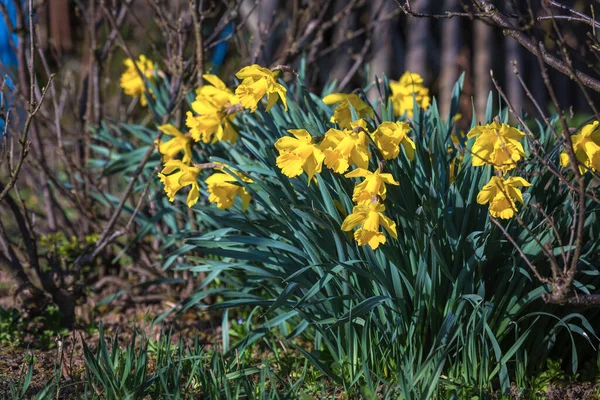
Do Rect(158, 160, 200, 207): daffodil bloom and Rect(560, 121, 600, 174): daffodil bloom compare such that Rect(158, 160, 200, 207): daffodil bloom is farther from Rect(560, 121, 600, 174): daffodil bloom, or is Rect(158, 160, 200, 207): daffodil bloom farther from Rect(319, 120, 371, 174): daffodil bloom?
Rect(560, 121, 600, 174): daffodil bloom

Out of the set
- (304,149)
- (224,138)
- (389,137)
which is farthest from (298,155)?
(224,138)

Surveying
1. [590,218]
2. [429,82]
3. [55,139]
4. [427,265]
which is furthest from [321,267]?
[429,82]

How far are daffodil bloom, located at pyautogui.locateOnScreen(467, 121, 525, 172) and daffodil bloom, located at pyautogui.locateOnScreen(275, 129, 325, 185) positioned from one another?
47 centimetres

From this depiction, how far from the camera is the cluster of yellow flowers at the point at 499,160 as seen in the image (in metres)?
2.03

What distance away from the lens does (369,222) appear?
2.01m

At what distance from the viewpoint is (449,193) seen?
2379mm

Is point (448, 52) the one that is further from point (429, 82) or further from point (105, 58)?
point (105, 58)

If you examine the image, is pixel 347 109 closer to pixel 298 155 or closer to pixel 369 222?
pixel 298 155

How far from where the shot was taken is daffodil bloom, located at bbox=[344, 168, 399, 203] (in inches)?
79.3

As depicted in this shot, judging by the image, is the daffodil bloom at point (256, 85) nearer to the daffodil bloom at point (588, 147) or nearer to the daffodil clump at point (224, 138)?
the daffodil clump at point (224, 138)

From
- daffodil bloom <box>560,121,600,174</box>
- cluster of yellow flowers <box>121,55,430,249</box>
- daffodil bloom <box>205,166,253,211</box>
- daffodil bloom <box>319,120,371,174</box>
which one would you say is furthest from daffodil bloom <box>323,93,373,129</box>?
daffodil bloom <box>560,121,600,174</box>

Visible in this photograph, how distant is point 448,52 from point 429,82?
29cm

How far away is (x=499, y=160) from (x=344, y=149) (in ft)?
1.54

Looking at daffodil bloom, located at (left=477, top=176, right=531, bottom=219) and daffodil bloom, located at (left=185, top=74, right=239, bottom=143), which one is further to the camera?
daffodil bloom, located at (left=185, top=74, right=239, bottom=143)
